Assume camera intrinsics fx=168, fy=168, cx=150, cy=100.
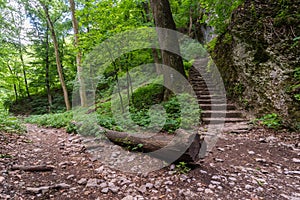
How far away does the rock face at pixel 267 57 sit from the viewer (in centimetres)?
408

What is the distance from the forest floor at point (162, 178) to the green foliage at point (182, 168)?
0.22 feet

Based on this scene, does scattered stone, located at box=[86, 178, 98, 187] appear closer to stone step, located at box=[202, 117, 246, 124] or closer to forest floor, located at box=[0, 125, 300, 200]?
forest floor, located at box=[0, 125, 300, 200]

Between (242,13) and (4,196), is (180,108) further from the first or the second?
(4,196)


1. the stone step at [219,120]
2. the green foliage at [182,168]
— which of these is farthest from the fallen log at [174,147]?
the stone step at [219,120]

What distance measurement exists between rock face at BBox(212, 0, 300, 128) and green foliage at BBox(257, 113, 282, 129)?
0.12 meters

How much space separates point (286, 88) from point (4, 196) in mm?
5563

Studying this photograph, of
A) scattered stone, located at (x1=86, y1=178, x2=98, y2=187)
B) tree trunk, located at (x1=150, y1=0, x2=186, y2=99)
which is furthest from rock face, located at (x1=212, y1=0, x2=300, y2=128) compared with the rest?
scattered stone, located at (x1=86, y1=178, x2=98, y2=187)

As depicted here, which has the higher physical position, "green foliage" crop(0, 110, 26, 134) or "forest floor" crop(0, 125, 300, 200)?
"green foliage" crop(0, 110, 26, 134)

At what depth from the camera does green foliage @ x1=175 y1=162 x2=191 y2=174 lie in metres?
2.39

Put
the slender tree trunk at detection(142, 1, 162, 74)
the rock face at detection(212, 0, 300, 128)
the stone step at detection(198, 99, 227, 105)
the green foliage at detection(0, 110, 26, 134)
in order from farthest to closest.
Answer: the slender tree trunk at detection(142, 1, 162, 74) < the stone step at detection(198, 99, 227, 105) < the green foliage at detection(0, 110, 26, 134) < the rock face at detection(212, 0, 300, 128)

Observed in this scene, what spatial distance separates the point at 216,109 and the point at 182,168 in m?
3.47

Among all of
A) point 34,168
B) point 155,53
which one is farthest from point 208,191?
point 155,53

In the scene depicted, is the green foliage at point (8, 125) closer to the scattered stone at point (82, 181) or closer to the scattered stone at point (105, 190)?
the scattered stone at point (82, 181)

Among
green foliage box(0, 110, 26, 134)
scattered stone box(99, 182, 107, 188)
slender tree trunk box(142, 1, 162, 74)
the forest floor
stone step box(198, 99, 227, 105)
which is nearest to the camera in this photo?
the forest floor
